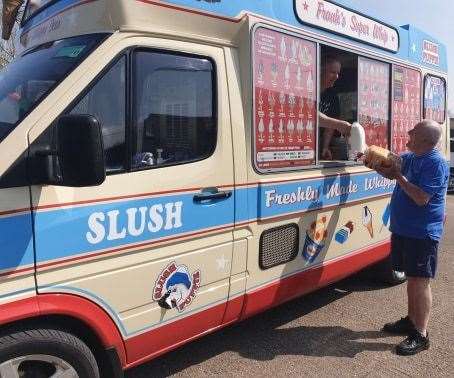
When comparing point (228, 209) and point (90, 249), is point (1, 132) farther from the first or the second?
point (228, 209)

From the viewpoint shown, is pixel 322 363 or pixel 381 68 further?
pixel 381 68

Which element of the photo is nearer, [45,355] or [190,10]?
[45,355]

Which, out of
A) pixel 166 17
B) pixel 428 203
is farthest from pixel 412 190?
pixel 166 17

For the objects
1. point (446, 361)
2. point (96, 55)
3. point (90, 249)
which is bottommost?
point (446, 361)

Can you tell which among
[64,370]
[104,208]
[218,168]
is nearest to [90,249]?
[104,208]

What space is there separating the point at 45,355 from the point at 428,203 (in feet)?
9.45

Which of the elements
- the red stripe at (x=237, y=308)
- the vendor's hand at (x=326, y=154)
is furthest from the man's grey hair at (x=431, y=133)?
the red stripe at (x=237, y=308)

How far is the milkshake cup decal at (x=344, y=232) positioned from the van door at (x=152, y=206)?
1.40 meters

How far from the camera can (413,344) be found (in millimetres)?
3893

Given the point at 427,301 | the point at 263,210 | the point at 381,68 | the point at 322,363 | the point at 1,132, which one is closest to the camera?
the point at 1,132

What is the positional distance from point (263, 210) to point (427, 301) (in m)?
1.57

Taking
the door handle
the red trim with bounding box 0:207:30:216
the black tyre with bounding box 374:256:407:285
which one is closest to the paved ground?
the black tyre with bounding box 374:256:407:285

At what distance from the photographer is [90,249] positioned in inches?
100

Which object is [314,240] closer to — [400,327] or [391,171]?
[391,171]
